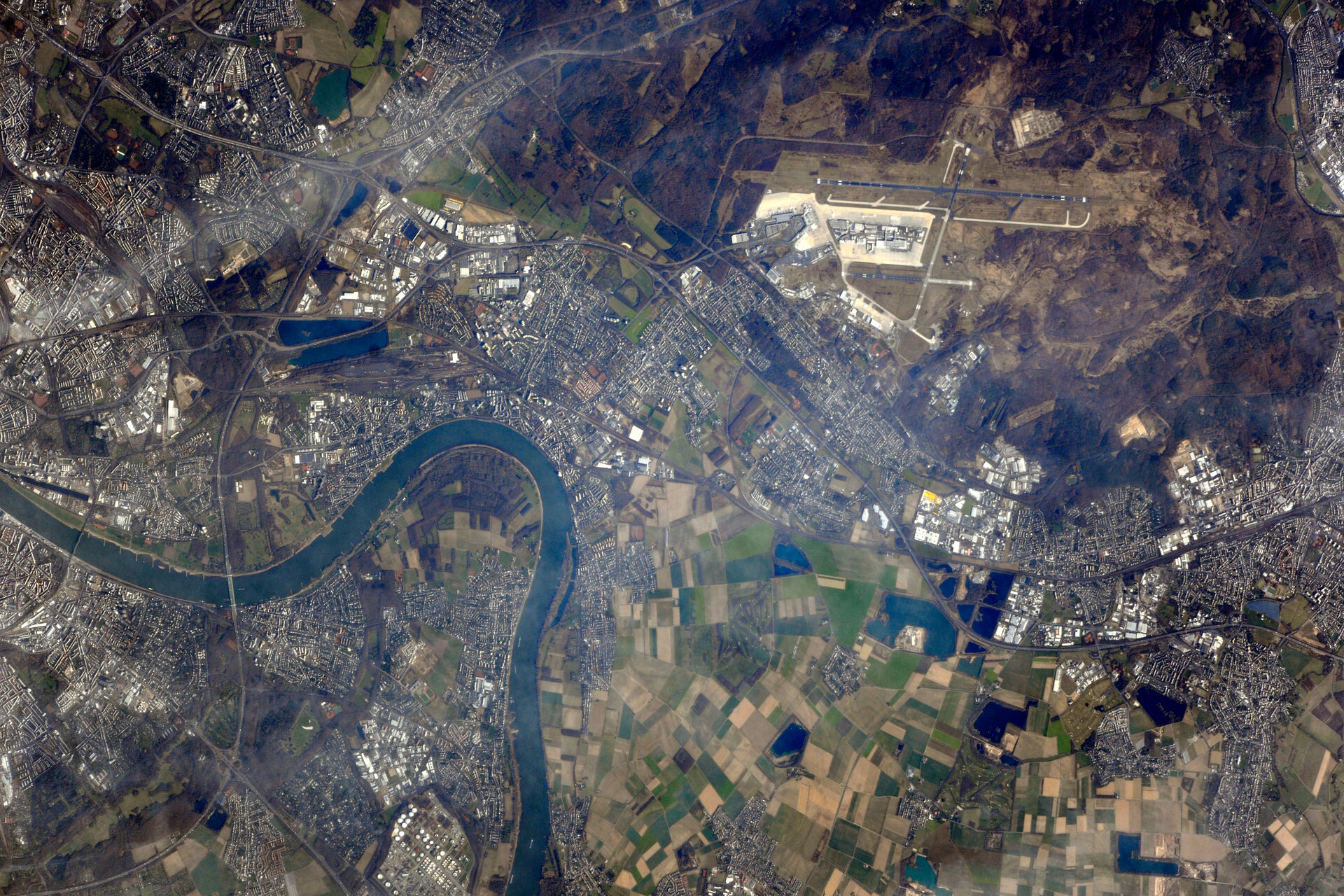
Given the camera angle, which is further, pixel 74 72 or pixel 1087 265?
pixel 74 72

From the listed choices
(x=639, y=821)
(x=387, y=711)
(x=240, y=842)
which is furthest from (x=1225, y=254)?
(x=240, y=842)

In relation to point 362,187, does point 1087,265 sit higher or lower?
lower

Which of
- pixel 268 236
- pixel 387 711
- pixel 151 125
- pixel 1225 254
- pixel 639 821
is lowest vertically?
pixel 639 821

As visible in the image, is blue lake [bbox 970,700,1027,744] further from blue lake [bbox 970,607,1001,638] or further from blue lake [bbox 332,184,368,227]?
blue lake [bbox 332,184,368,227]

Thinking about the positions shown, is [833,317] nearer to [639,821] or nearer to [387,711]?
[639,821]

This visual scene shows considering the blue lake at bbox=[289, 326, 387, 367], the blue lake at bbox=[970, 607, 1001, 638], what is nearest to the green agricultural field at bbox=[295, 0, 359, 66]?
the blue lake at bbox=[289, 326, 387, 367]
